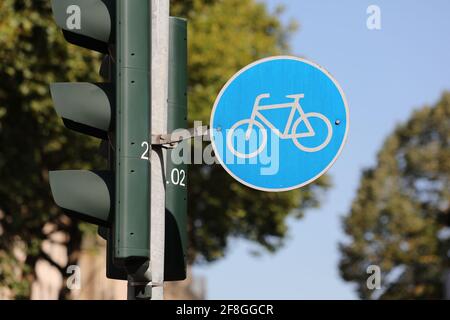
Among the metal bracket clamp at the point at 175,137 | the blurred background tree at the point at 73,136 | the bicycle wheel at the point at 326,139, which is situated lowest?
the metal bracket clamp at the point at 175,137

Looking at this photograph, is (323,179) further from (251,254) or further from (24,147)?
(24,147)

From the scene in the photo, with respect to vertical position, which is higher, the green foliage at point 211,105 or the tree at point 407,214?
the tree at point 407,214

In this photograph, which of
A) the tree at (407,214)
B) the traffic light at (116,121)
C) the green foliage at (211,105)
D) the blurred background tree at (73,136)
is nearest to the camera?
the traffic light at (116,121)

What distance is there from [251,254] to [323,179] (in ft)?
12.1

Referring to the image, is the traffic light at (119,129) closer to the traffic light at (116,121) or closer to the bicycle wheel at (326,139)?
the traffic light at (116,121)

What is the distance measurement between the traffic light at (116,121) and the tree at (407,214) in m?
51.6

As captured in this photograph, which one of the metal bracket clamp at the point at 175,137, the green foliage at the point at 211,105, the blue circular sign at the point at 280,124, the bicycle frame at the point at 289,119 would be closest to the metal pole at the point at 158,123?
the metal bracket clamp at the point at 175,137

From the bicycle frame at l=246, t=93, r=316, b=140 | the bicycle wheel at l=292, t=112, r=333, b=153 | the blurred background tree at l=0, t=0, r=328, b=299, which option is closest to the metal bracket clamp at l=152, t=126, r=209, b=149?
the bicycle frame at l=246, t=93, r=316, b=140

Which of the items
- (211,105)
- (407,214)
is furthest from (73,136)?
(407,214)

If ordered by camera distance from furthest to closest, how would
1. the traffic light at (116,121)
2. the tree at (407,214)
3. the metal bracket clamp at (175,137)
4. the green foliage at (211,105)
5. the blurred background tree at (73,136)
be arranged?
the tree at (407,214) < the green foliage at (211,105) < the blurred background tree at (73,136) < the metal bracket clamp at (175,137) < the traffic light at (116,121)

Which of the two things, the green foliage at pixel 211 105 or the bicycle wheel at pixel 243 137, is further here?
the green foliage at pixel 211 105

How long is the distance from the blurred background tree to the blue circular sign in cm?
1768

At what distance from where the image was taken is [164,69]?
6086 millimetres

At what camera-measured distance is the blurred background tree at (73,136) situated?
1005 inches
